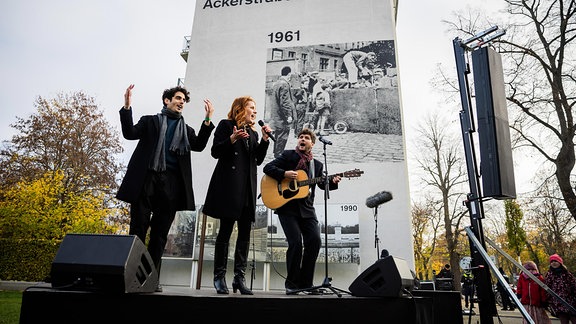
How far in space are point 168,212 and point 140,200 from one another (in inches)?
10.9

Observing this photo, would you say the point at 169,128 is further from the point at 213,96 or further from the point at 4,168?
the point at 4,168

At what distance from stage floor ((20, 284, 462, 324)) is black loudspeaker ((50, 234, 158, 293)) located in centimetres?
7

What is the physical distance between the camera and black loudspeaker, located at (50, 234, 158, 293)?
2.15 m

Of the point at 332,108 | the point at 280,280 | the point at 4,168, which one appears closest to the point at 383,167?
the point at 332,108

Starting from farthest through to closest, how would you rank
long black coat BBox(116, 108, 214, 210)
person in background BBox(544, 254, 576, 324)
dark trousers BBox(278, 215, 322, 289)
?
1. person in background BBox(544, 254, 576, 324)
2. dark trousers BBox(278, 215, 322, 289)
3. long black coat BBox(116, 108, 214, 210)

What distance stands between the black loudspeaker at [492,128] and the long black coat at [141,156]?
252 cm

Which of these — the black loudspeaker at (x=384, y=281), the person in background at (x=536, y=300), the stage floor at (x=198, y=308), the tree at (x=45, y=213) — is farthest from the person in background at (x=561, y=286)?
the tree at (x=45, y=213)

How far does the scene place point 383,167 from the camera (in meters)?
12.7

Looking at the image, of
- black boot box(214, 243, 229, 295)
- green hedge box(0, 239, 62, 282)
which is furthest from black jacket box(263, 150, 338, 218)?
green hedge box(0, 239, 62, 282)

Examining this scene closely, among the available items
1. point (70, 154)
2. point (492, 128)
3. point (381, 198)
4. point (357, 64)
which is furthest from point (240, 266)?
point (70, 154)

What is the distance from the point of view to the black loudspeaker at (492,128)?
11.0 feet

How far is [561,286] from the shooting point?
627cm

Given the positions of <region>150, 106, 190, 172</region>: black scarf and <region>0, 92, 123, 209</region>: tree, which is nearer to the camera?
<region>150, 106, 190, 172</region>: black scarf

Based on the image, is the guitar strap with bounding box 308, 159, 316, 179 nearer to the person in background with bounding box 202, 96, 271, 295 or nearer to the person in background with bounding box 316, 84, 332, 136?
the person in background with bounding box 202, 96, 271, 295
